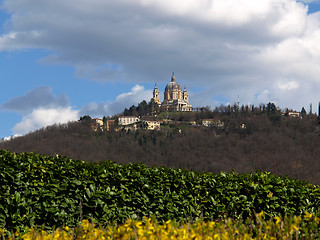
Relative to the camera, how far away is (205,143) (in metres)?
158

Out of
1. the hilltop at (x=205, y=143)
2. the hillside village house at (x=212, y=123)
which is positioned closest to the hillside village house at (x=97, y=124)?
the hilltop at (x=205, y=143)

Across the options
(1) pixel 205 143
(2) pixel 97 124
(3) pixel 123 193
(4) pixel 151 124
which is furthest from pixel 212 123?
(3) pixel 123 193

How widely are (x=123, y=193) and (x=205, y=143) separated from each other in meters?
150

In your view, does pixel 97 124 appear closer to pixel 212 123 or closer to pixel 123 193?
pixel 212 123

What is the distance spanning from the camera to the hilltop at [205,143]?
139 m

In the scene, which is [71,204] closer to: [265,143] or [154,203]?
[154,203]

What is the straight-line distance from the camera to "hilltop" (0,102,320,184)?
138875 mm

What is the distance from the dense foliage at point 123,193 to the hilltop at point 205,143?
12010 cm

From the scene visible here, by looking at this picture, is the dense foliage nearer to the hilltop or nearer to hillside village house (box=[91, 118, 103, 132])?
the hilltop

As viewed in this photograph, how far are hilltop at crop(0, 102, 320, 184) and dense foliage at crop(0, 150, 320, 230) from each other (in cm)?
12010

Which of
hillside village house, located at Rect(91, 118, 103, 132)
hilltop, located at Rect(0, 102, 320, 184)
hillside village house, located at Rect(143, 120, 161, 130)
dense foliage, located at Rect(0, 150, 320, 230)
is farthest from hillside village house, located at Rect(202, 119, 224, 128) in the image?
dense foliage, located at Rect(0, 150, 320, 230)

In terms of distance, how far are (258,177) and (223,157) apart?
136m

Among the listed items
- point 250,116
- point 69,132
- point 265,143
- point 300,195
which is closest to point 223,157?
point 265,143

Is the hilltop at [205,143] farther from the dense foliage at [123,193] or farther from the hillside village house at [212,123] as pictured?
the dense foliage at [123,193]
